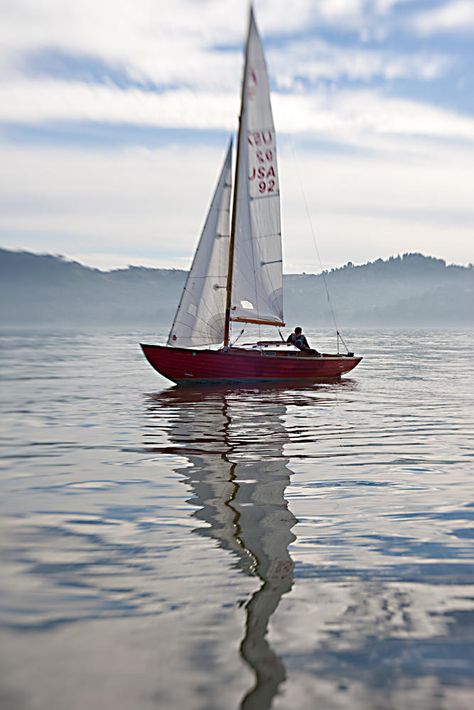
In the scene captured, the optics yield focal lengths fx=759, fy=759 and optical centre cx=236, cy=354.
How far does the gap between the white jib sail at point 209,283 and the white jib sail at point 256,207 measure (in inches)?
33.5

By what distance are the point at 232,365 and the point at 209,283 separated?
3498mm

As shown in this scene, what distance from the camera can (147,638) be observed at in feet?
18.9

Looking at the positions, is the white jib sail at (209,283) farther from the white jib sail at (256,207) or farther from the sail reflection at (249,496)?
the sail reflection at (249,496)

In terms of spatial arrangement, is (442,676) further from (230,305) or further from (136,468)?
(230,305)

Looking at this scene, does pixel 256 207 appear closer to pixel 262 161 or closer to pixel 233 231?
pixel 233 231

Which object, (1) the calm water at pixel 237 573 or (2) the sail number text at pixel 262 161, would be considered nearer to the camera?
(1) the calm water at pixel 237 573

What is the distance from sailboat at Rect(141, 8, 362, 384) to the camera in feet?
98.7

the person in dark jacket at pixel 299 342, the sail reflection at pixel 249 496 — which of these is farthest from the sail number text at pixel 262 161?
the sail reflection at pixel 249 496

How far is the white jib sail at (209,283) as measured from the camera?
30125 mm

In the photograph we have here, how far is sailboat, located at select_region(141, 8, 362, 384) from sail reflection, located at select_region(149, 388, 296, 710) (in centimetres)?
598

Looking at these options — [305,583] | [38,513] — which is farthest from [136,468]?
[305,583]

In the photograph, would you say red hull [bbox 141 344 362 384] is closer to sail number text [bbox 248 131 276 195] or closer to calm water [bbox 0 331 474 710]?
sail number text [bbox 248 131 276 195]

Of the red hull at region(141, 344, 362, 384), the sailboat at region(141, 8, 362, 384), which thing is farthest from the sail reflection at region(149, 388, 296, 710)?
the sailboat at region(141, 8, 362, 384)

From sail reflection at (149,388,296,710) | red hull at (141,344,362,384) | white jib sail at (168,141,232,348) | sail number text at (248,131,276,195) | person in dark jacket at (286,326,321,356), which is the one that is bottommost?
sail reflection at (149,388,296,710)
